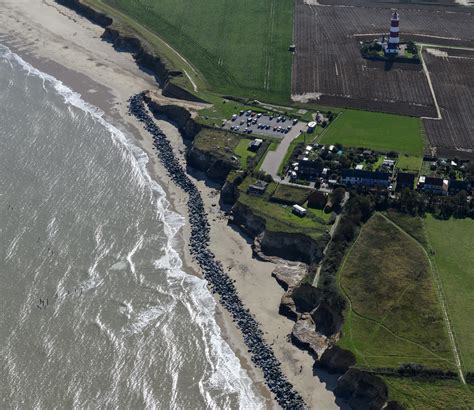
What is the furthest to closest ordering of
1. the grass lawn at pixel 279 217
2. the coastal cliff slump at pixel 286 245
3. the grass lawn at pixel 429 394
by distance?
the grass lawn at pixel 279 217 → the coastal cliff slump at pixel 286 245 → the grass lawn at pixel 429 394

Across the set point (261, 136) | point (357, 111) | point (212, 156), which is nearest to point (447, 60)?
point (357, 111)

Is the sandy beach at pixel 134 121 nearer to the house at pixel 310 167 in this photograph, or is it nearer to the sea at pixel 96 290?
the sea at pixel 96 290

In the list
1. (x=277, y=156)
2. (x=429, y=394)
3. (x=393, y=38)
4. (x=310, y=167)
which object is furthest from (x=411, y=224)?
(x=393, y=38)

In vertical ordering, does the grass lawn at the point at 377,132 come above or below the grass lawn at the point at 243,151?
above

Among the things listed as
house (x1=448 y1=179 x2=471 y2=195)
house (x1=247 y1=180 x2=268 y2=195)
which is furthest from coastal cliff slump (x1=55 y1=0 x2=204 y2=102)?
house (x1=448 y1=179 x2=471 y2=195)

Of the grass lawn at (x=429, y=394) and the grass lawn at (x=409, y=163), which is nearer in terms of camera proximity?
the grass lawn at (x=429, y=394)

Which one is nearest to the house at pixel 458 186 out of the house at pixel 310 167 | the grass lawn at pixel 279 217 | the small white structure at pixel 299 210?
the house at pixel 310 167

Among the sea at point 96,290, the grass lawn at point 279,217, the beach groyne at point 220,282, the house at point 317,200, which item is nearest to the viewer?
the sea at point 96,290
